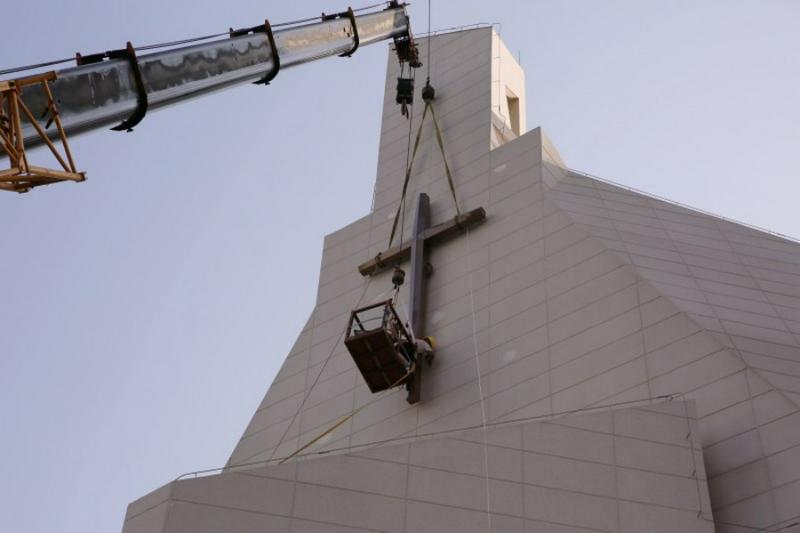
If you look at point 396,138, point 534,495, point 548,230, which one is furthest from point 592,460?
point 396,138

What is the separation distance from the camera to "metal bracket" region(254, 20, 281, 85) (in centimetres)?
2886

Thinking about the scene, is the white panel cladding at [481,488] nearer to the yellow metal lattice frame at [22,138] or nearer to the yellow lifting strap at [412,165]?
the yellow metal lattice frame at [22,138]

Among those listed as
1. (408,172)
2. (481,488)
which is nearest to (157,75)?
(481,488)

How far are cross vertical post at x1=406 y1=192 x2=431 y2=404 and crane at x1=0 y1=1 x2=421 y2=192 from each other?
24.2 ft

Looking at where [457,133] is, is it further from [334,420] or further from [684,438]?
[684,438]

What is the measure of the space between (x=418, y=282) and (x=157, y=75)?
1386 centimetres

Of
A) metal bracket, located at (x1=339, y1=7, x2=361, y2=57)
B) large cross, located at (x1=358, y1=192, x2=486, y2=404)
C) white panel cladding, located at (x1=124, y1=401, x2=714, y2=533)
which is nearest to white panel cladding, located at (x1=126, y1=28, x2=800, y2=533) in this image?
white panel cladding, located at (x1=124, y1=401, x2=714, y2=533)

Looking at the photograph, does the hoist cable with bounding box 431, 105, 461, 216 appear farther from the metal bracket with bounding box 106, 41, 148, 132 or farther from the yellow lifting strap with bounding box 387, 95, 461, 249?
the metal bracket with bounding box 106, 41, 148, 132

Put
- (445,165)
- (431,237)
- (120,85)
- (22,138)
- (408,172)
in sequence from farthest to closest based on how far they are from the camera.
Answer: (408,172) < (445,165) < (431,237) < (120,85) < (22,138)

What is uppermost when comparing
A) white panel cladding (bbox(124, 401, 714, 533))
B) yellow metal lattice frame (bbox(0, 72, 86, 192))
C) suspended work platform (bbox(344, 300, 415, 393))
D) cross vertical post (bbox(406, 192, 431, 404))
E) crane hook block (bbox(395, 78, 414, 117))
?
crane hook block (bbox(395, 78, 414, 117))

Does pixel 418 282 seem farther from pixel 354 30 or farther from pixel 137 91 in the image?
pixel 137 91

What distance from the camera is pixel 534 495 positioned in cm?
2339

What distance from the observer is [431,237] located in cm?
3753

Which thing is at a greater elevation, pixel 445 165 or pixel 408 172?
pixel 408 172
